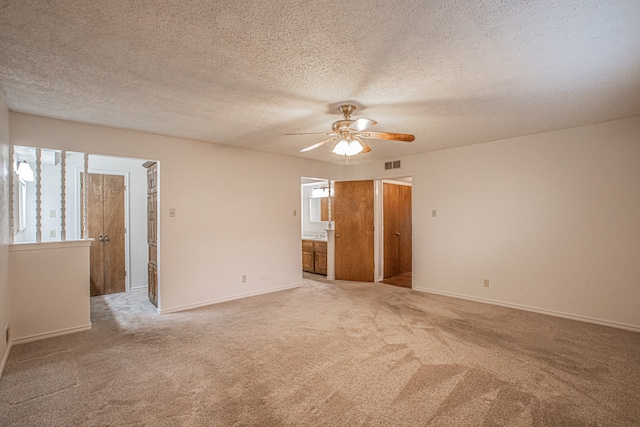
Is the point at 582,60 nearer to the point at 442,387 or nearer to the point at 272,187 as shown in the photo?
the point at 442,387

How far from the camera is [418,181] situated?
211 inches

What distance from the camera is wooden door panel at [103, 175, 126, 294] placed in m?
5.20

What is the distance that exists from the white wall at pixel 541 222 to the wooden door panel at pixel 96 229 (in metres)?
5.45

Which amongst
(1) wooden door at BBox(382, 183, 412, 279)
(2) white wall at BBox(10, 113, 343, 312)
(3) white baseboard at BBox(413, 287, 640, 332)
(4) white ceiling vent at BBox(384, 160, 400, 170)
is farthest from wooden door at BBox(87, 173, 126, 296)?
(3) white baseboard at BBox(413, 287, 640, 332)

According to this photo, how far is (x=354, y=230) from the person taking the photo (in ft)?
20.3

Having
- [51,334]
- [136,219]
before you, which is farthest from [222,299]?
[136,219]

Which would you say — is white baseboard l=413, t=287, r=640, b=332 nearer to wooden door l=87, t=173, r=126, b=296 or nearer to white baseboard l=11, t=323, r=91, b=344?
white baseboard l=11, t=323, r=91, b=344

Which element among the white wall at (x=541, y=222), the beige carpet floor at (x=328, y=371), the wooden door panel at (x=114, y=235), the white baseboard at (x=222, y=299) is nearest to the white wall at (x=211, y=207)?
the white baseboard at (x=222, y=299)

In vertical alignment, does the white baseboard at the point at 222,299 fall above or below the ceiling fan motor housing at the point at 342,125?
below

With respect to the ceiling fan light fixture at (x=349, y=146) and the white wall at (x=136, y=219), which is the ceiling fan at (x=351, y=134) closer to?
the ceiling fan light fixture at (x=349, y=146)

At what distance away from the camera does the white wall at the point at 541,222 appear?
3.51m

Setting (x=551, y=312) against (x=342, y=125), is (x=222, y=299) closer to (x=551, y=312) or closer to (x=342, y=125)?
(x=342, y=125)

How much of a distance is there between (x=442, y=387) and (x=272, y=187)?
391cm

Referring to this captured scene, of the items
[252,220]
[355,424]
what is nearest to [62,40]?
[355,424]
